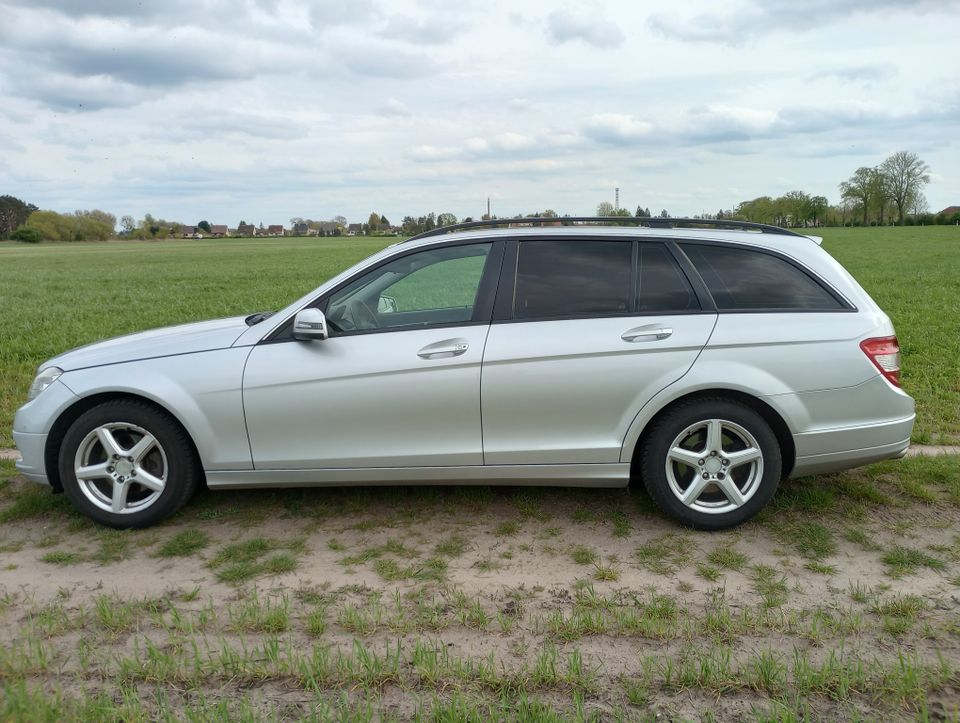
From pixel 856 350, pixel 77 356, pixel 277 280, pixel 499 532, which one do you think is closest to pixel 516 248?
pixel 499 532

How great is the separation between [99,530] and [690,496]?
338 centimetres

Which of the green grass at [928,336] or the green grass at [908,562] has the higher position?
the green grass at [928,336]

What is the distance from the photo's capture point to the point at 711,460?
4211 mm

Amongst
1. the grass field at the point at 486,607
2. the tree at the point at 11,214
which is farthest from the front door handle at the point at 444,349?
the tree at the point at 11,214

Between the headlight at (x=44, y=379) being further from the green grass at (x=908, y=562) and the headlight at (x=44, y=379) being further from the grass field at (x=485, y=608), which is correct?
the green grass at (x=908, y=562)

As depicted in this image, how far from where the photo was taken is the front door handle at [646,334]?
4180 millimetres

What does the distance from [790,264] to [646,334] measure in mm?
967

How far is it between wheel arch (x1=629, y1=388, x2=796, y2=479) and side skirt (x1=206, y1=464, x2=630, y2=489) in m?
0.22

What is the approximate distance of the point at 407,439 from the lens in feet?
14.0

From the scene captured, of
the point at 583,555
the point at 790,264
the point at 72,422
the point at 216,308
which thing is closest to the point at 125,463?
the point at 72,422

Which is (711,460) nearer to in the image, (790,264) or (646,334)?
(646,334)

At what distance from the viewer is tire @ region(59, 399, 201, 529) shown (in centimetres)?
433

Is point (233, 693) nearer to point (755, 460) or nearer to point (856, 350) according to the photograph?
point (755, 460)

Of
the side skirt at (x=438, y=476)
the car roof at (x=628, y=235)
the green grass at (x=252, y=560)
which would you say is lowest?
the green grass at (x=252, y=560)
